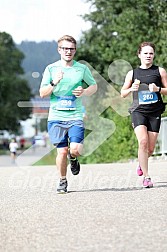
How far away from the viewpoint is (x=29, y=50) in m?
158

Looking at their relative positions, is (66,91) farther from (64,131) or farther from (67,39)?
(67,39)

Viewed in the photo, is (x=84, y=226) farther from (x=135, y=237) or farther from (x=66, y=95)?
(x=66, y=95)

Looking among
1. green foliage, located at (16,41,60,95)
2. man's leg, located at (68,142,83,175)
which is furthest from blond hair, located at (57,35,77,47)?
green foliage, located at (16,41,60,95)

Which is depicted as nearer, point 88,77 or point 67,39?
point 67,39

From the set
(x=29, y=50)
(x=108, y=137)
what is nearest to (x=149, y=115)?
(x=108, y=137)

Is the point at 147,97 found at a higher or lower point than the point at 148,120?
higher

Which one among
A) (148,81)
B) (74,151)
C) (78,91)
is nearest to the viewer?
(78,91)

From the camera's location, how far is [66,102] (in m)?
9.23

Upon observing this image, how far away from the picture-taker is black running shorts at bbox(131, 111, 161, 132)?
384 inches

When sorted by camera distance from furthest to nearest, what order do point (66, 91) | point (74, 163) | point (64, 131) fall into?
1. point (74, 163)
2. point (64, 131)
3. point (66, 91)

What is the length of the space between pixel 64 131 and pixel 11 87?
74030mm

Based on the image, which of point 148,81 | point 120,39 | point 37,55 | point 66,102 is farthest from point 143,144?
point 37,55

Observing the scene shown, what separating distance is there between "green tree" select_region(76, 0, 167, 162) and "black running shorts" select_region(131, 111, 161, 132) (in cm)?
1542

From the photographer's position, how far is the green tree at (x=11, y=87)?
8138cm
